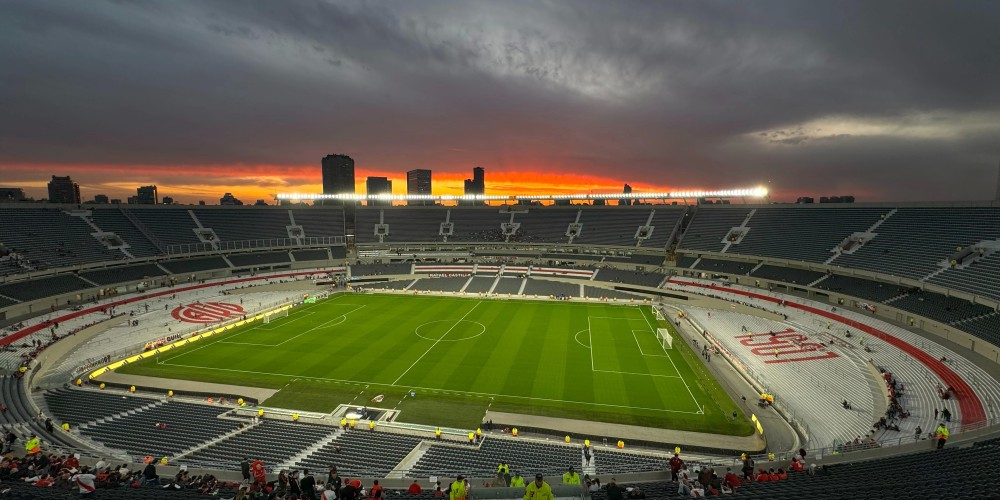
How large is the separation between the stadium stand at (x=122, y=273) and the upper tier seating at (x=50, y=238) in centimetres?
165

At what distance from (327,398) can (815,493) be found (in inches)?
1024

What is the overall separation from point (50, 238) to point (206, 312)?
76.5 ft

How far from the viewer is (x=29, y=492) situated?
12.0m

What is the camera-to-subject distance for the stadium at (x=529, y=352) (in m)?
20.0

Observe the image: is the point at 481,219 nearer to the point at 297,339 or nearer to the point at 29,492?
the point at 297,339

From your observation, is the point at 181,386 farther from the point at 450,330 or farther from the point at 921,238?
the point at 921,238

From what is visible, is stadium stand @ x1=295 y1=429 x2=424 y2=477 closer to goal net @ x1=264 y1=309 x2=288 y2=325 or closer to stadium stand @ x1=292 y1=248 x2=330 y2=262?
goal net @ x1=264 y1=309 x2=288 y2=325

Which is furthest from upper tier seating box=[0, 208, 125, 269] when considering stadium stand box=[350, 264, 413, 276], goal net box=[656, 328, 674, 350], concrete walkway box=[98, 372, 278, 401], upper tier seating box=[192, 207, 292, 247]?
goal net box=[656, 328, 674, 350]

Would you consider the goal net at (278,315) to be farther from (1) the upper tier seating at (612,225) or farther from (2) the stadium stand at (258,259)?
(1) the upper tier seating at (612,225)

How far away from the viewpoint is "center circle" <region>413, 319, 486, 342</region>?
41469mm

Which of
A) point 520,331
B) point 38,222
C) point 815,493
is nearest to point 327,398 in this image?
point 520,331

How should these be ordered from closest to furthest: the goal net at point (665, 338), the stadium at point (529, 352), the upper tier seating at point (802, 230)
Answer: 1. the stadium at point (529, 352)
2. the goal net at point (665, 338)
3. the upper tier seating at point (802, 230)

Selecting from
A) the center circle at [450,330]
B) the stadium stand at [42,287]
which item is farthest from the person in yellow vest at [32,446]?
the stadium stand at [42,287]

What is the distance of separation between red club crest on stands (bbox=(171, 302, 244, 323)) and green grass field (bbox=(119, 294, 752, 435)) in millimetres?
5480
